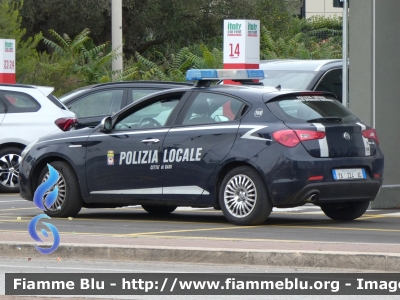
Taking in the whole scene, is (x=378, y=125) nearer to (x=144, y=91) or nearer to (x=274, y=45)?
(x=144, y=91)

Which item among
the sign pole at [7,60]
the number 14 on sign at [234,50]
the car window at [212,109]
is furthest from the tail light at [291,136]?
the sign pole at [7,60]

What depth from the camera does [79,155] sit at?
12.9 metres

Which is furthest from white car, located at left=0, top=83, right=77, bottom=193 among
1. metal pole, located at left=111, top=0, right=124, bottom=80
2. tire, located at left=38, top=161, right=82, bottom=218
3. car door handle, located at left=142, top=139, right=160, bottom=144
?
metal pole, located at left=111, top=0, right=124, bottom=80

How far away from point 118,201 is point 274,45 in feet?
66.6

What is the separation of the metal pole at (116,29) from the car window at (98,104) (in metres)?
10.3

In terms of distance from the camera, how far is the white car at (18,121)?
1748 centimetres

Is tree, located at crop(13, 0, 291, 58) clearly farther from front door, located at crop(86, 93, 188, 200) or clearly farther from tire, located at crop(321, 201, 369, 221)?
tire, located at crop(321, 201, 369, 221)

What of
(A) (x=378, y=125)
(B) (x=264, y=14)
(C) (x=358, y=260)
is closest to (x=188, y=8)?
(B) (x=264, y=14)

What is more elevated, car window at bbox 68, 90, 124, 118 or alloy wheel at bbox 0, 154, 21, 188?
car window at bbox 68, 90, 124, 118

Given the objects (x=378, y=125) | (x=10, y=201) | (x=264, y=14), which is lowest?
(x=10, y=201)

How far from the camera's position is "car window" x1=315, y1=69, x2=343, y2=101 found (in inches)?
663

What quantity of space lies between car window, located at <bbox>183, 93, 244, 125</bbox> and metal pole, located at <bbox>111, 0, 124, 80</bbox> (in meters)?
15.7

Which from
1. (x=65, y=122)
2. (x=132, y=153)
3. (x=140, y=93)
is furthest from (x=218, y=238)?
(x=140, y=93)

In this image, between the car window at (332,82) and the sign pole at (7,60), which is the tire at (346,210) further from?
the sign pole at (7,60)
